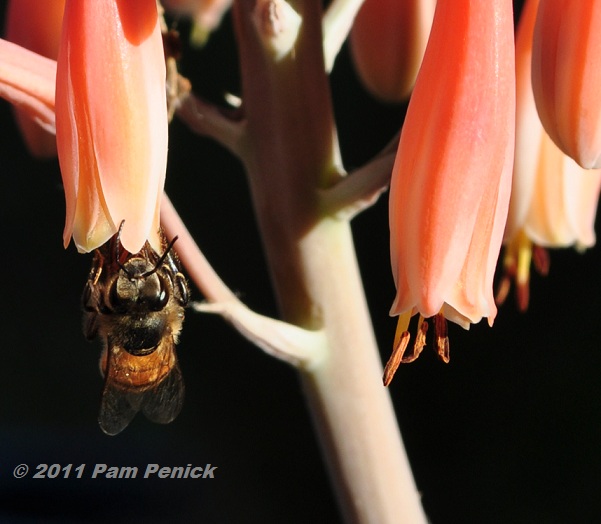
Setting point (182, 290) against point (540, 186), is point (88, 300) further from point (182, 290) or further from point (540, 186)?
point (540, 186)

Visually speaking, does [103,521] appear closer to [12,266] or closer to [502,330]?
[12,266]

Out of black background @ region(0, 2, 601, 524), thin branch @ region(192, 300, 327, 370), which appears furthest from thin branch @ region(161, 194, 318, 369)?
black background @ region(0, 2, 601, 524)

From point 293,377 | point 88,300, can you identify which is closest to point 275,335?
point 88,300

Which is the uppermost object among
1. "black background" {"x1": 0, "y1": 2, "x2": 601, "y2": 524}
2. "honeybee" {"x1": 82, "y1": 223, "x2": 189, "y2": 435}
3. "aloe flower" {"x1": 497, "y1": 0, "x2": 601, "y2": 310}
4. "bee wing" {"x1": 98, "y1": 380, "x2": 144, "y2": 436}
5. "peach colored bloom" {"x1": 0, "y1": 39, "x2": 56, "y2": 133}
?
"peach colored bloom" {"x1": 0, "y1": 39, "x2": 56, "y2": 133}

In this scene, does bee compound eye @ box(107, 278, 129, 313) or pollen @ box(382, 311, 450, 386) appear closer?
pollen @ box(382, 311, 450, 386)

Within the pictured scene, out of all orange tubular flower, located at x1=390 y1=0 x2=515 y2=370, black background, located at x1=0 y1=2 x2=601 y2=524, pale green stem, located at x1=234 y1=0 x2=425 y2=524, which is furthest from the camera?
black background, located at x1=0 y1=2 x2=601 y2=524

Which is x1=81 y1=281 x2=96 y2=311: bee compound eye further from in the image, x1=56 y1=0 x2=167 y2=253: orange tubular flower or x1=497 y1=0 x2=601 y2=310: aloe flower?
x1=497 y1=0 x2=601 y2=310: aloe flower
